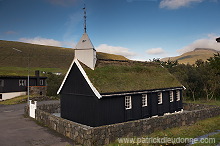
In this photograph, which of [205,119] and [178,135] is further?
[205,119]

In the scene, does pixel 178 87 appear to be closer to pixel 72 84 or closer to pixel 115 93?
pixel 115 93

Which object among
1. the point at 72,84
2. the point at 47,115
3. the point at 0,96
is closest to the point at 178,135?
the point at 72,84

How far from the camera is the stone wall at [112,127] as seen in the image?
12.8 metres

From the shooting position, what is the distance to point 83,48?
18859mm

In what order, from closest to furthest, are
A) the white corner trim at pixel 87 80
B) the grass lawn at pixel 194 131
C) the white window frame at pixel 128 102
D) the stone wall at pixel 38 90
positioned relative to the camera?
the white corner trim at pixel 87 80
the grass lawn at pixel 194 131
the white window frame at pixel 128 102
the stone wall at pixel 38 90

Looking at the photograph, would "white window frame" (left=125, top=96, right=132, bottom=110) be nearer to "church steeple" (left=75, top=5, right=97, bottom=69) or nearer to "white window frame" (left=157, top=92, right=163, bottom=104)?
"church steeple" (left=75, top=5, right=97, bottom=69)

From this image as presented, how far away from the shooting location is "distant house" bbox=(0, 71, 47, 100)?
36.8m

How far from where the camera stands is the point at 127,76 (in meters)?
20.1

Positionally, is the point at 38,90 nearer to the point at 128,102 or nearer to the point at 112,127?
the point at 128,102

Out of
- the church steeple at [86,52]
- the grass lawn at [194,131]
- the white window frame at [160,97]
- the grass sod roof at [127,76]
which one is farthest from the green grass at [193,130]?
the church steeple at [86,52]

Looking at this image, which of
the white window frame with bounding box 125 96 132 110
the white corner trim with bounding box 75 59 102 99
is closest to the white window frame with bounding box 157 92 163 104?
the white window frame with bounding box 125 96 132 110

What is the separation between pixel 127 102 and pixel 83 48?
6905mm

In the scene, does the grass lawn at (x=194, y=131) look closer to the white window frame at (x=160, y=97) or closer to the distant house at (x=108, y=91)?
the distant house at (x=108, y=91)

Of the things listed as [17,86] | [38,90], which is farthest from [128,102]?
[17,86]
